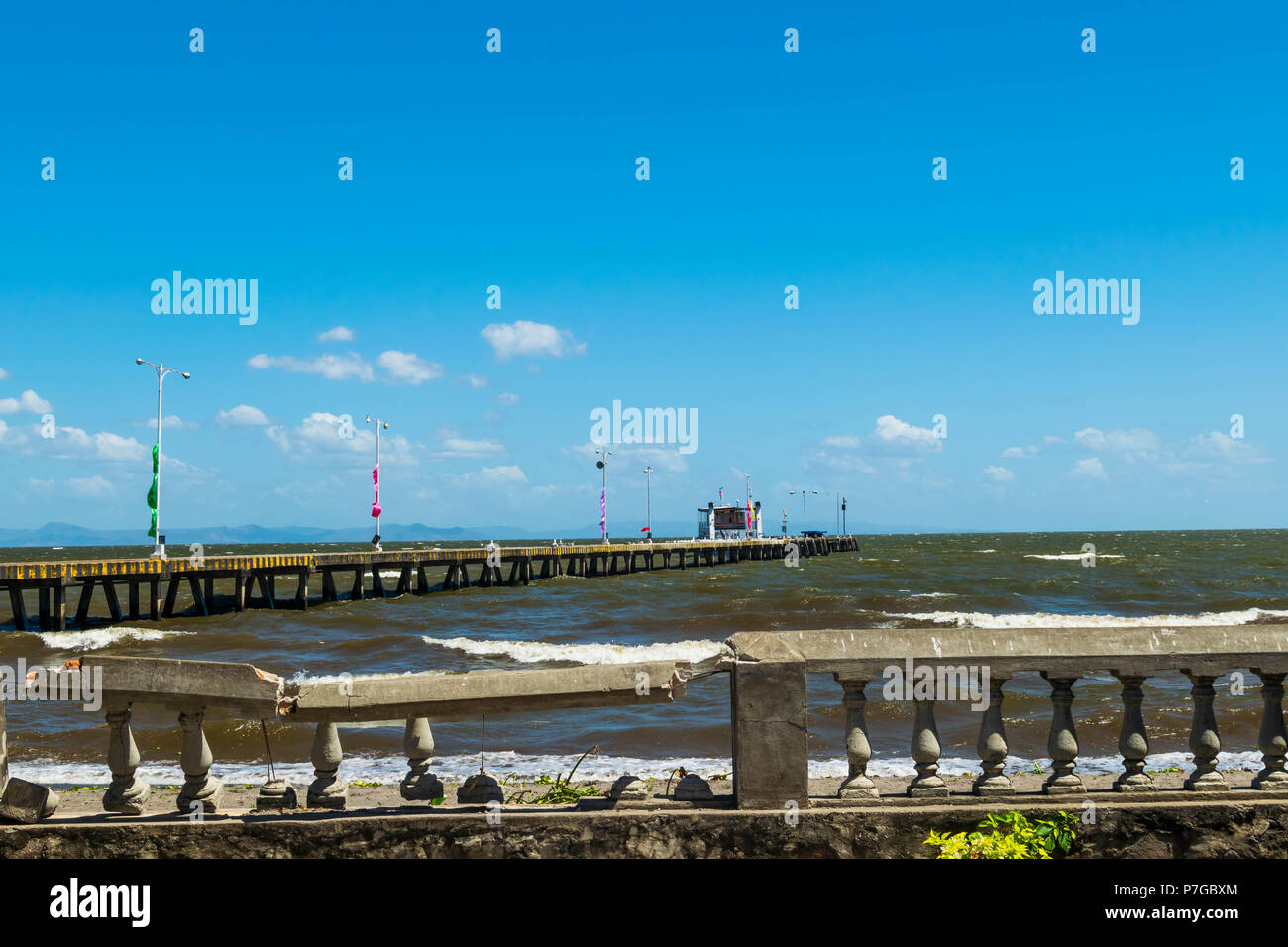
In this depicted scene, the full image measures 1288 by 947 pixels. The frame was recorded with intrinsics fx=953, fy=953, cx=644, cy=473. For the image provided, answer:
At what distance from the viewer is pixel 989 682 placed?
3.95m

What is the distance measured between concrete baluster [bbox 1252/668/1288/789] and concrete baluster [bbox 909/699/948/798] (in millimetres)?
1352

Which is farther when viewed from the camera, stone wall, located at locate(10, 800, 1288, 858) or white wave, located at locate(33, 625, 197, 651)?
white wave, located at locate(33, 625, 197, 651)

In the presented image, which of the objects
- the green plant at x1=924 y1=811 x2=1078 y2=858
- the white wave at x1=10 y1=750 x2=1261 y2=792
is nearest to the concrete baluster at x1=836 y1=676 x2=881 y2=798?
the green plant at x1=924 y1=811 x2=1078 y2=858

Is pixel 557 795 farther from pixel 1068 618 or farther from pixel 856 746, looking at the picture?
pixel 1068 618

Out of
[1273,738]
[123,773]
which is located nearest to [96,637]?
[123,773]

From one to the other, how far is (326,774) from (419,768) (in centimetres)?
38

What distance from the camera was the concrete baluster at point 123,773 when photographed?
394 centimetres

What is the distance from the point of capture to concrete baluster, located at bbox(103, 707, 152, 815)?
3.94 meters

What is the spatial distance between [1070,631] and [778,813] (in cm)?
142

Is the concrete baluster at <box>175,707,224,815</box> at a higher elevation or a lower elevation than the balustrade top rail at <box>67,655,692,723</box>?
lower

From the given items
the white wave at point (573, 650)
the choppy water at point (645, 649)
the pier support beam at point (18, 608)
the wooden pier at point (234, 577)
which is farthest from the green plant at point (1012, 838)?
the pier support beam at point (18, 608)

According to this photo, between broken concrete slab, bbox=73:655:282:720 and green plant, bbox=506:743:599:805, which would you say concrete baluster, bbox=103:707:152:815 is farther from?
green plant, bbox=506:743:599:805

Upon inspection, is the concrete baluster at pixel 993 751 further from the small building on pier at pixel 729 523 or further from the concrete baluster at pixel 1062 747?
the small building on pier at pixel 729 523
